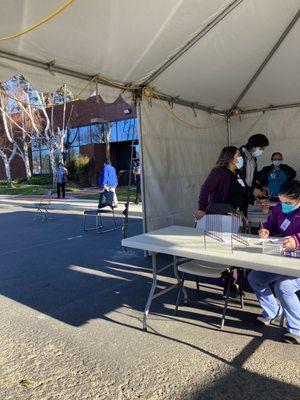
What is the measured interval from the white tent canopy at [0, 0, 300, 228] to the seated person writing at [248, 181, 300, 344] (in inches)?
90.7

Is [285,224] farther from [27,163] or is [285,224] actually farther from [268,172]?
[27,163]

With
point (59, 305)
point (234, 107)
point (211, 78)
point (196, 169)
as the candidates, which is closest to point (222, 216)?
point (59, 305)

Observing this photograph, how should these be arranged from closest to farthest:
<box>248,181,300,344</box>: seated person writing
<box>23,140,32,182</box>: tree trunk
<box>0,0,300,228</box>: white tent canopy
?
<box>248,181,300,344</box>: seated person writing
<box>0,0,300,228</box>: white tent canopy
<box>23,140,32,182</box>: tree trunk

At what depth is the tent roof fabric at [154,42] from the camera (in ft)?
12.3

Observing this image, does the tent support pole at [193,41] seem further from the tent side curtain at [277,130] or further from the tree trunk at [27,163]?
the tree trunk at [27,163]

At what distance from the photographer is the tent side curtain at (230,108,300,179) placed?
305 inches

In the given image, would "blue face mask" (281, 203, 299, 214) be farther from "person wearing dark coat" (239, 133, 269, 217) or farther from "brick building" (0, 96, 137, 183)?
"brick building" (0, 96, 137, 183)

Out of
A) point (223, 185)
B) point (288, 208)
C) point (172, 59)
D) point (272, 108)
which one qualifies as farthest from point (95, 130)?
point (288, 208)

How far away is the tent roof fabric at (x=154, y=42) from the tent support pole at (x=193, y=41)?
0.01 metres

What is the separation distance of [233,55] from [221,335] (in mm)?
3956

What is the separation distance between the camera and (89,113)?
2598 centimetres

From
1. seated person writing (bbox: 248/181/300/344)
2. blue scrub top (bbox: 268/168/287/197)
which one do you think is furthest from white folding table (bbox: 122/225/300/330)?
blue scrub top (bbox: 268/168/287/197)

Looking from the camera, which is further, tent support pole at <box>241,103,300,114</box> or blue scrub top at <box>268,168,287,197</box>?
tent support pole at <box>241,103,300,114</box>

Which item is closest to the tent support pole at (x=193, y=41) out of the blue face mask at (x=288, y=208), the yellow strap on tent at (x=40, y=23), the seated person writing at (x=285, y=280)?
the yellow strap on tent at (x=40, y=23)
